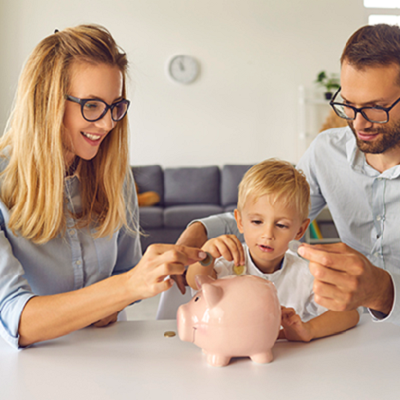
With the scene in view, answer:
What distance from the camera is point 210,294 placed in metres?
0.75

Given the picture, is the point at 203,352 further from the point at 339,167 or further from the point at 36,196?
the point at 339,167

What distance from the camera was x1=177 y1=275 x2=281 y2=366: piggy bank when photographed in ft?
2.46

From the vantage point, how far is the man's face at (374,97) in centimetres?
114

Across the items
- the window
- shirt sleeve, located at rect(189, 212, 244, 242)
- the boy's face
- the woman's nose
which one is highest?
the window

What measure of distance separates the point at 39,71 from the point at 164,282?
62 centimetres

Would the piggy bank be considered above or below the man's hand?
below

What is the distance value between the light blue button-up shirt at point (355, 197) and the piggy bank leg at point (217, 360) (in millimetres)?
578

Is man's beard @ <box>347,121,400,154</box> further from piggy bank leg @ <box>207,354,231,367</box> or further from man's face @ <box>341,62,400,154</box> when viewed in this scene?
piggy bank leg @ <box>207,354,231,367</box>

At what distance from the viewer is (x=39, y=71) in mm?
1031

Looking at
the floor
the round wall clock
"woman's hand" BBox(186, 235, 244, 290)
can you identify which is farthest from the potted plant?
"woman's hand" BBox(186, 235, 244, 290)

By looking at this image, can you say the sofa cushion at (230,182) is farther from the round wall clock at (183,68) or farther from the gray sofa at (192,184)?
the round wall clock at (183,68)

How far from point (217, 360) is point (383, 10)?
5731mm

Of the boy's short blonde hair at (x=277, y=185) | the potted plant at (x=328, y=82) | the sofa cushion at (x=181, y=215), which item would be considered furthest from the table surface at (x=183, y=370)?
the potted plant at (x=328, y=82)

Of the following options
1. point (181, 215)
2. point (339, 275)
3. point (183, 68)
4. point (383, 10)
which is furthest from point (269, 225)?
point (383, 10)
